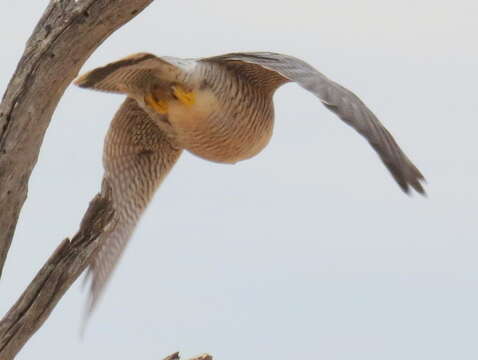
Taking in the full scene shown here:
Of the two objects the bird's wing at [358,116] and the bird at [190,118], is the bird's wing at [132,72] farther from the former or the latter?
the bird's wing at [358,116]

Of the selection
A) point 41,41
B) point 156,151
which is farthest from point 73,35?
point 156,151

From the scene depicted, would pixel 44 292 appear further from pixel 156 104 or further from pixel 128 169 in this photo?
pixel 128 169

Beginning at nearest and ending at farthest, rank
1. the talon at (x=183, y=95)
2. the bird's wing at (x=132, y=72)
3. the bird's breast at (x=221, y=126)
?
the bird's wing at (x=132, y=72)
the talon at (x=183, y=95)
the bird's breast at (x=221, y=126)

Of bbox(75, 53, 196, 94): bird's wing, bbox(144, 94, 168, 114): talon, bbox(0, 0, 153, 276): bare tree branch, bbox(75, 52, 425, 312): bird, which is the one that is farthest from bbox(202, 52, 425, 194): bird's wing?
bbox(0, 0, 153, 276): bare tree branch

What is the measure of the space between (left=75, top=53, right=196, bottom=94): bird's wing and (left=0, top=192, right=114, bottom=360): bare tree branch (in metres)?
0.65

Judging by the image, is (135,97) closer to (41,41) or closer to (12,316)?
(41,41)

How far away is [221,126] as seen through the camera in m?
4.52

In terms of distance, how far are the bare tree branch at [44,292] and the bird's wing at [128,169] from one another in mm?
1174

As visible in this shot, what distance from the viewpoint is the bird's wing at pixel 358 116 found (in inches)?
133

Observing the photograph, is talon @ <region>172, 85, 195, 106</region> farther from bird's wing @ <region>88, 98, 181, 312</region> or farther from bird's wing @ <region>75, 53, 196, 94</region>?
bird's wing @ <region>88, 98, 181, 312</region>

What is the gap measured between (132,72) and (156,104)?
29cm

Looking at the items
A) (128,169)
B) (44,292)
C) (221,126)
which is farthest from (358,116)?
(128,169)

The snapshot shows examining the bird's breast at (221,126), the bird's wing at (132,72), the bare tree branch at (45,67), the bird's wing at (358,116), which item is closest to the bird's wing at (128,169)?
the bird's breast at (221,126)

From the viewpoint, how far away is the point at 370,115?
3625 mm
